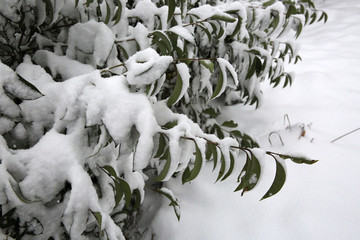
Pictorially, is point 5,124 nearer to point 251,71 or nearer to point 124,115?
point 124,115

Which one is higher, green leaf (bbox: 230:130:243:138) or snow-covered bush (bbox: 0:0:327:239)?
snow-covered bush (bbox: 0:0:327:239)

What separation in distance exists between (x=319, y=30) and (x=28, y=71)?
3436 millimetres

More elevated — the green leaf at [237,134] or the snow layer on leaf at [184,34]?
the snow layer on leaf at [184,34]

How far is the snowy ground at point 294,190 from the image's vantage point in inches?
37.4

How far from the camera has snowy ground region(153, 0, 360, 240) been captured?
3.11 ft

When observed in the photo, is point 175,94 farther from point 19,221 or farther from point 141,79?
point 19,221

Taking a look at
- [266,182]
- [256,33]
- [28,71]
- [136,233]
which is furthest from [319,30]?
[28,71]

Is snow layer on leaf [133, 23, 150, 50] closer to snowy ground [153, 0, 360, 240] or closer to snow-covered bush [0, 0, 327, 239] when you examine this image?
snow-covered bush [0, 0, 327, 239]

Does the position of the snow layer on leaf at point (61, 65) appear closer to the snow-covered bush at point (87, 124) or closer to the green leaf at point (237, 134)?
the snow-covered bush at point (87, 124)

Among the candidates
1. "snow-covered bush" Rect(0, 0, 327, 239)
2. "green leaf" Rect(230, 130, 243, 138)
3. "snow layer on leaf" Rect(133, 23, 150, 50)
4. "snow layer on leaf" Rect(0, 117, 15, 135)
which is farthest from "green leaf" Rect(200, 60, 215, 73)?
"green leaf" Rect(230, 130, 243, 138)

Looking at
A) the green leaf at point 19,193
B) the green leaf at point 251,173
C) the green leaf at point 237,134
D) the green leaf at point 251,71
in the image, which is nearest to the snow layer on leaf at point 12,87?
the green leaf at point 19,193

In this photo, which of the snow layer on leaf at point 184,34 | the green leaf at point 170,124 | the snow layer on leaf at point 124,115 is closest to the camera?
the snow layer on leaf at point 124,115

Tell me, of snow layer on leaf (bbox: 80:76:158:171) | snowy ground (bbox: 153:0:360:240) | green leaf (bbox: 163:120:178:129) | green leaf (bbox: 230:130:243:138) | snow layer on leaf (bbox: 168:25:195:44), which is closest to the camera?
snow layer on leaf (bbox: 80:76:158:171)

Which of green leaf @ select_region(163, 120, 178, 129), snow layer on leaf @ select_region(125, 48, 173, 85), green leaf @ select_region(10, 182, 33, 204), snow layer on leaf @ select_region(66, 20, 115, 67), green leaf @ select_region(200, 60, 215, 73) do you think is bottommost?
green leaf @ select_region(10, 182, 33, 204)
